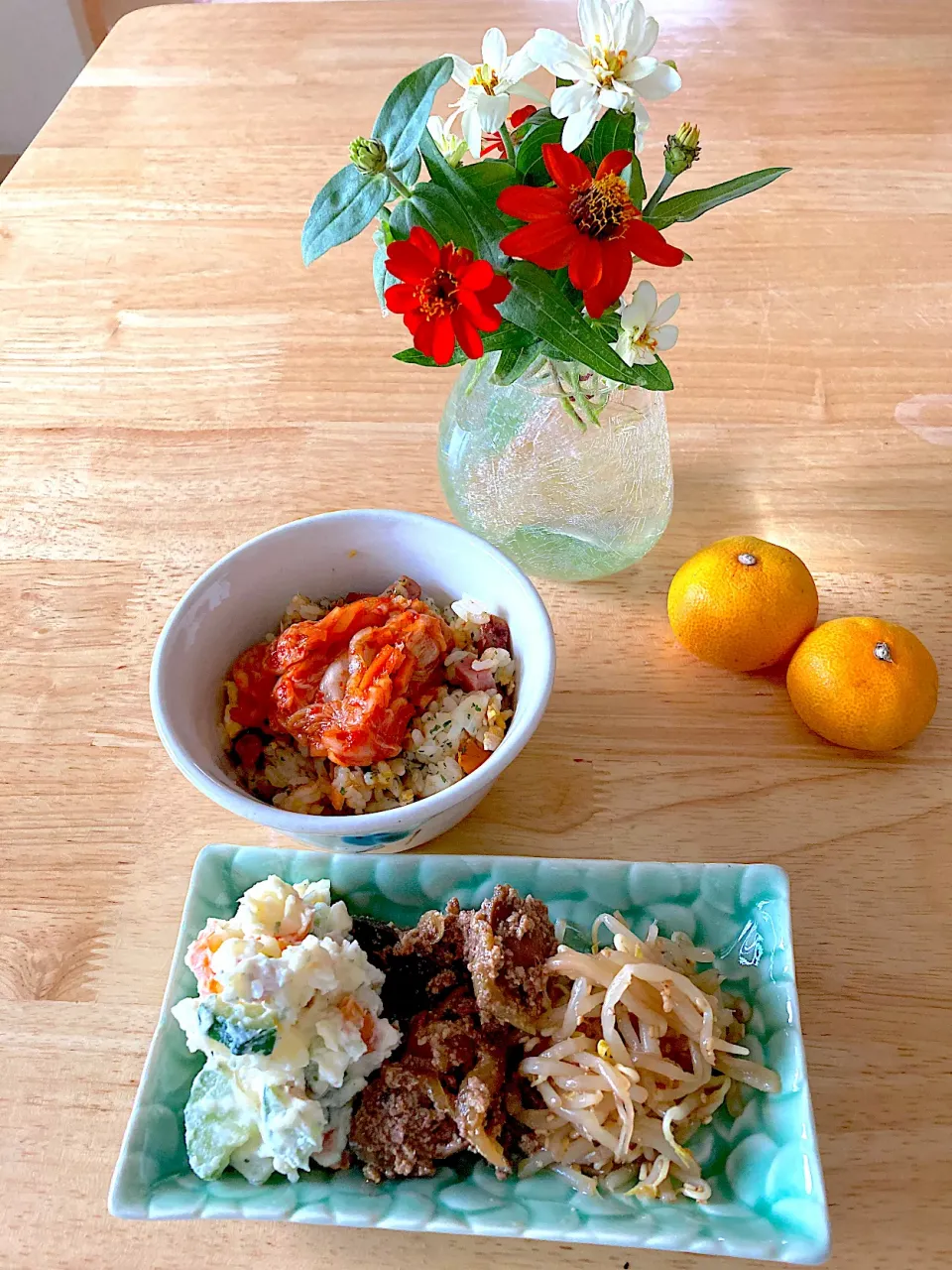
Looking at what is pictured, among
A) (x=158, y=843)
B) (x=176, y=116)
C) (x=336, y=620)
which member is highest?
(x=176, y=116)

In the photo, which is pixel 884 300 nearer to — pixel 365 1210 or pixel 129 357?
pixel 129 357

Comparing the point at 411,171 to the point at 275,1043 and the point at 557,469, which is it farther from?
the point at 275,1043

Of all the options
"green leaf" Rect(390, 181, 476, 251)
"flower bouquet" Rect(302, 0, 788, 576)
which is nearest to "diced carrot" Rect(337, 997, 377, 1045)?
"flower bouquet" Rect(302, 0, 788, 576)

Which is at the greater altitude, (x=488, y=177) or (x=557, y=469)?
(x=488, y=177)

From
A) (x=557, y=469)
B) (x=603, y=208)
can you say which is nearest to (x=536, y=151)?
(x=603, y=208)

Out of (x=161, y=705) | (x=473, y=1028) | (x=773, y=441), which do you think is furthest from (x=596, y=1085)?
(x=773, y=441)

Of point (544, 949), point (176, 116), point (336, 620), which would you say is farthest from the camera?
point (176, 116)
